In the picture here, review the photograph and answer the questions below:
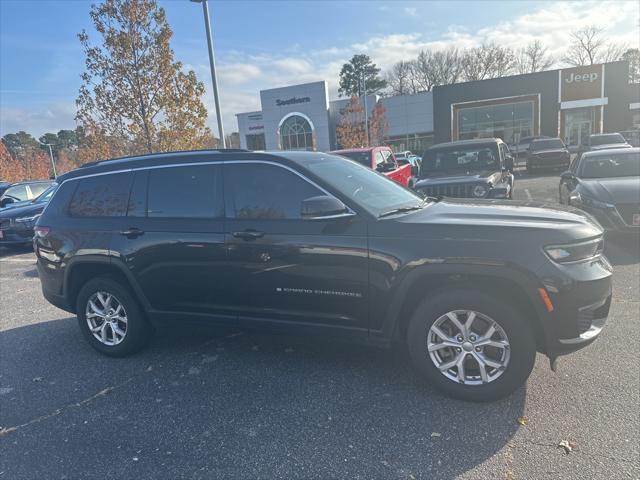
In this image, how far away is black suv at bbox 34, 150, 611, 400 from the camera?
2900 mm

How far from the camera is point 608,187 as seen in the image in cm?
693

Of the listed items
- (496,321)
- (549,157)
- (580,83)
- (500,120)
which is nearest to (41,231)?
(496,321)

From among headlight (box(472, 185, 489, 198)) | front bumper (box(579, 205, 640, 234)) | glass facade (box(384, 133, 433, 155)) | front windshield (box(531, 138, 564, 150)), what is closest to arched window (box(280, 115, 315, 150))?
glass facade (box(384, 133, 433, 155))

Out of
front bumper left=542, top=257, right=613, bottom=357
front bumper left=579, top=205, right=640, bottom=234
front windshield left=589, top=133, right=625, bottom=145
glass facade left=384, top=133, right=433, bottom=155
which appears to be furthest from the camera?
glass facade left=384, top=133, right=433, bottom=155

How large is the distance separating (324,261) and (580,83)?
39.9 metres

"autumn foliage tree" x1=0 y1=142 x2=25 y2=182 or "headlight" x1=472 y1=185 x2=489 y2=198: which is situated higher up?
"autumn foliage tree" x1=0 y1=142 x2=25 y2=182

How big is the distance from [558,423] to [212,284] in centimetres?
281

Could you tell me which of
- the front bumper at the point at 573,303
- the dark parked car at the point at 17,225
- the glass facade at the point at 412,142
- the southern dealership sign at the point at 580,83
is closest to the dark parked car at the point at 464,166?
the front bumper at the point at 573,303

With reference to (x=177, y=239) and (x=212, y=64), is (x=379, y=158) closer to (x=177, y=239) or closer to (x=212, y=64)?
(x=212, y=64)

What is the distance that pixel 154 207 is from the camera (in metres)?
3.97

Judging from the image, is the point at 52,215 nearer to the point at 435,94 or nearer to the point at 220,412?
the point at 220,412

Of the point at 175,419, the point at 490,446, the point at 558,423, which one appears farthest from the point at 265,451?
the point at 558,423

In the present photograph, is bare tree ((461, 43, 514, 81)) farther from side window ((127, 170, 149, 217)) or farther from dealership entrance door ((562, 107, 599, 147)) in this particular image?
side window ((127, 170, 149, 217))

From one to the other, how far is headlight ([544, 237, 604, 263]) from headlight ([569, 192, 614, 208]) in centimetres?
448
